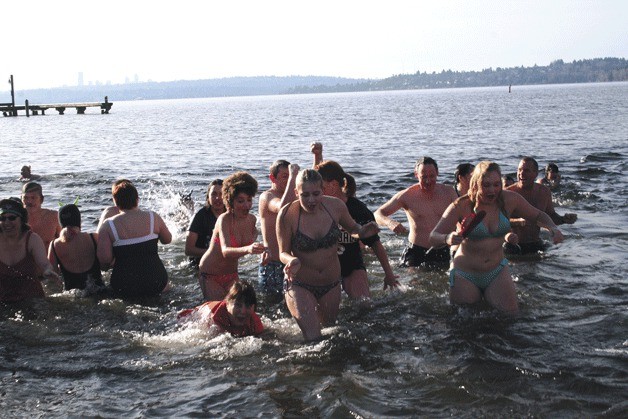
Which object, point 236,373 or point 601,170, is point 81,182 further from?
point 236,373

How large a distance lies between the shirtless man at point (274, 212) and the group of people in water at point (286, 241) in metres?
0.01

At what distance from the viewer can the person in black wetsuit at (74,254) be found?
9.18m

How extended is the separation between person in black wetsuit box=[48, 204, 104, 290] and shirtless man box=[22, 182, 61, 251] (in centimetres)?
88

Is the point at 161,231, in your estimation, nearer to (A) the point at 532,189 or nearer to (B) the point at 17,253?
(B) the point at 17,253

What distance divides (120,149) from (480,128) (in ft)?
72.3

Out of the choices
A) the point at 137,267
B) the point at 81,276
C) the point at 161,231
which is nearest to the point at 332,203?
the point at 161,231

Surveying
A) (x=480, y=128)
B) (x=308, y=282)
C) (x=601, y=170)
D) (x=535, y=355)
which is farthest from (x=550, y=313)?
(x=480, y=128)

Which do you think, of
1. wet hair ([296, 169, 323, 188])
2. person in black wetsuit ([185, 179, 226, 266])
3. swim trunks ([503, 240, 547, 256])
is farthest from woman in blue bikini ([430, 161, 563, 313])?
swim trunks ([503, 240, 547, 256])

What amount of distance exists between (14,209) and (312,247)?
368 centimetres

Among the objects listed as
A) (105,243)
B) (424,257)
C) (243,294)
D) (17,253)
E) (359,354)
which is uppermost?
(105,243)

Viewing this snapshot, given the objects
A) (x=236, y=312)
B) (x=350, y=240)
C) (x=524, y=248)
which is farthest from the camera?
(x=524, y=248)

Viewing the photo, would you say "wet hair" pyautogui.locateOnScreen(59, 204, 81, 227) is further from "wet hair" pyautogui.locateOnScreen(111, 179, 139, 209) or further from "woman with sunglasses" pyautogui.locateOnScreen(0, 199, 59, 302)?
"wet hair" pyautogui.locateOnScreen(111, 179, 139, 209)

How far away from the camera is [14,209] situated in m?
8.71

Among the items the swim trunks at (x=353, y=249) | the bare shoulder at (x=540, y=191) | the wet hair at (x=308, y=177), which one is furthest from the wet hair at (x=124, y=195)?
the bare shoulder at (x=540, y=191)
